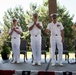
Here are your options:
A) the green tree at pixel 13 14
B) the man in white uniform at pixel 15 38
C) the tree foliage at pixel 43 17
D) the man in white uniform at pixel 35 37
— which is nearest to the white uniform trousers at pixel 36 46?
the man in white uniform at pixel 35 37

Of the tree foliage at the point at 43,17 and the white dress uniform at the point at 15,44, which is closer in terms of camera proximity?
the white dress uniform at the point at 15,44

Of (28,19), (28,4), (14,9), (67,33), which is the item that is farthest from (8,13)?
(67,33)

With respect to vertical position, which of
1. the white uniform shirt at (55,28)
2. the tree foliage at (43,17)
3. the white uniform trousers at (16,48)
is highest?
the tree foliage at (43,17)

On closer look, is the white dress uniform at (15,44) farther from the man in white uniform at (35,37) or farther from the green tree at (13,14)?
the green tree at (13,14)

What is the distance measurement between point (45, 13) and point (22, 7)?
18.0ft

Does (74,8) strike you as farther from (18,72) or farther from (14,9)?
(18,72)

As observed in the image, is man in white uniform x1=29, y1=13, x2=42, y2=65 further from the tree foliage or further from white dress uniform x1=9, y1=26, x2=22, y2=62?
the tree foliage

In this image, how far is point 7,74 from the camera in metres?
5.23

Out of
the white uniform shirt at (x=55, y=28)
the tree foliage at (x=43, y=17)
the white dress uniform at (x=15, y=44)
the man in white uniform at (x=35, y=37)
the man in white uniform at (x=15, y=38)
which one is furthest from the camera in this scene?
the tree foliage at (x=43, y=17)

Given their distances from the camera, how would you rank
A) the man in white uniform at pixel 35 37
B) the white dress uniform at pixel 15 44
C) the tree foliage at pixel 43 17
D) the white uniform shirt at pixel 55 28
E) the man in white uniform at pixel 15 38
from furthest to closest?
the tree foliage at pixel 43 17
the white dress uniform at pixel 15 44
the man in white uniform at pixel 15 38
the man in white uniform at pixel 35 37
the white uniform shirt at pixel 55 28

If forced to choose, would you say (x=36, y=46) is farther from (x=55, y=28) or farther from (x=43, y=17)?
(x=43, y=17)

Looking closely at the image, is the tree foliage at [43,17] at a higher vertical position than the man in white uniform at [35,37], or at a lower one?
higher

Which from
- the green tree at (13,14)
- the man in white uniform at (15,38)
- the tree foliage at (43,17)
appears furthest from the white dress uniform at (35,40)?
the green tree at (13,14)

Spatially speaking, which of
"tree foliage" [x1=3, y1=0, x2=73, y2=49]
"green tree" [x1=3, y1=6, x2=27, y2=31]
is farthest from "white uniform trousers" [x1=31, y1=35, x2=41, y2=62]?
"green tree" [x1=3, y1=6, x2=27, y2=31]
